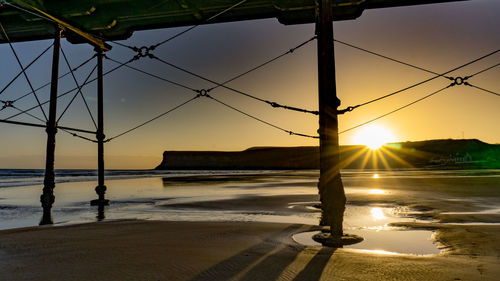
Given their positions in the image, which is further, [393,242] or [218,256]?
[393,242]

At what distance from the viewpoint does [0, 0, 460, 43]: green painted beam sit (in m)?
7.96

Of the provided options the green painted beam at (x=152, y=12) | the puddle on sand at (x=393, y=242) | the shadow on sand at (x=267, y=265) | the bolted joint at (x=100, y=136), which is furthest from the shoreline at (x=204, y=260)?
the green painted beam at (x=152, y=12)

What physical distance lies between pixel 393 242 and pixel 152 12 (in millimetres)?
8050

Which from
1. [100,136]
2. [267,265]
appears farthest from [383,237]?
[100,136]

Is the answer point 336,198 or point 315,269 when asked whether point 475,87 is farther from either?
point 315,269

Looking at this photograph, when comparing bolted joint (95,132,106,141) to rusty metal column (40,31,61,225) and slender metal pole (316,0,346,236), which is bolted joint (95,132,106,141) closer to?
rusty metal column (40,31,61,225)

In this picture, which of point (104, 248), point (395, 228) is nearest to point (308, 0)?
point (395, 228)

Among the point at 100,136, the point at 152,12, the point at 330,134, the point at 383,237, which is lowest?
the point at 383,237

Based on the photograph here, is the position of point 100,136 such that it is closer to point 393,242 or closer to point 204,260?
point 204,260

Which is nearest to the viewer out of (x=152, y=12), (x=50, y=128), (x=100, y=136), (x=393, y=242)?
(x=393, y=242)

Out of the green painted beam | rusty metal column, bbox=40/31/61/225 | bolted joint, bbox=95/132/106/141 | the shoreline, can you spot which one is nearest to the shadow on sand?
the shoreline

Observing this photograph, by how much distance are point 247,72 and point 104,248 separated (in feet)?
16.7

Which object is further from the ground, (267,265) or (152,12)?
(152,12)

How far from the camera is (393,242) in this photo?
205 inches
